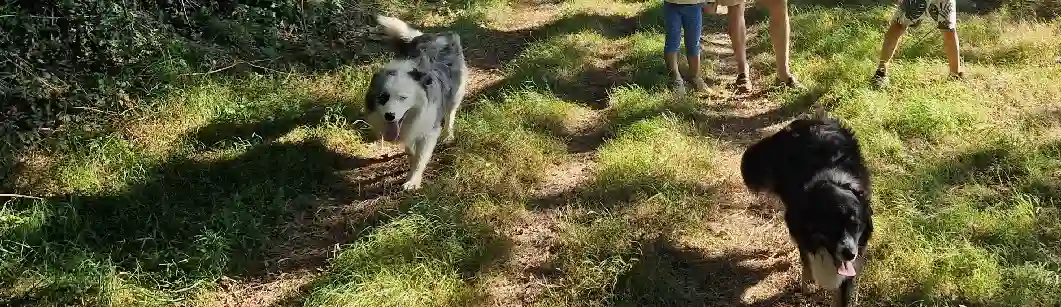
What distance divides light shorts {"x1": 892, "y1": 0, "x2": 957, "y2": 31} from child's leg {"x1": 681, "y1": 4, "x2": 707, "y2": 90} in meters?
1.57

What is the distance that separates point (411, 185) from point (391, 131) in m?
0.38

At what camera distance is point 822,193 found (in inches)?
116

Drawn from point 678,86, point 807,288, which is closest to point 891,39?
point 678,86

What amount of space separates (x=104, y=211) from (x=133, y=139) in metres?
0.97

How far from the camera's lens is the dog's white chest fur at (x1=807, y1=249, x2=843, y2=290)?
2.85m

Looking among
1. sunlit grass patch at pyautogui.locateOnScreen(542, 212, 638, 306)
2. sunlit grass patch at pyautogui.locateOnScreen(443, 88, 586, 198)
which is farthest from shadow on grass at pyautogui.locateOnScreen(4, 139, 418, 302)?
sunlit grass patch at pyautogui.locateOnScreen(542, 212, 638, 306)

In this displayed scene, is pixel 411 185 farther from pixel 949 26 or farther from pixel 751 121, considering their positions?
pixel 949 26

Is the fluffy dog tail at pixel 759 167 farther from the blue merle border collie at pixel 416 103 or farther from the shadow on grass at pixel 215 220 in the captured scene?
the shadow on grass at pixel 215 220

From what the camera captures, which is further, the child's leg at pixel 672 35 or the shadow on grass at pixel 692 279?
the child's leg at pixel 672 35

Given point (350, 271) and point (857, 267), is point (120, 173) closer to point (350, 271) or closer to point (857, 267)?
point (350, 271)

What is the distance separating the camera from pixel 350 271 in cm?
335

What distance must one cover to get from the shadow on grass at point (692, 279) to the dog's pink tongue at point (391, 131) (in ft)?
5.62

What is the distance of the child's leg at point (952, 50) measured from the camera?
5410 mm

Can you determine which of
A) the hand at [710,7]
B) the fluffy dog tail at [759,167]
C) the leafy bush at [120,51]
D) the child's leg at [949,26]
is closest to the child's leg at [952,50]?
the child's leg at [949,26]
